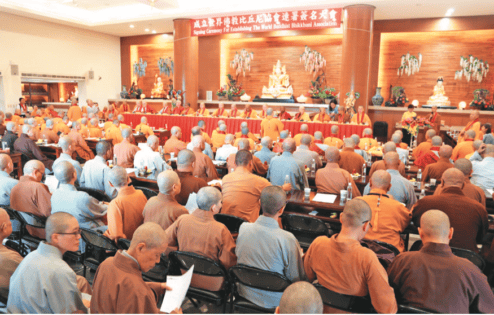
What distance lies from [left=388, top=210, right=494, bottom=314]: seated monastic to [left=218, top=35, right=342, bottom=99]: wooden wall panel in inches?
508

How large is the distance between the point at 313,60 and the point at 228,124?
200 inches

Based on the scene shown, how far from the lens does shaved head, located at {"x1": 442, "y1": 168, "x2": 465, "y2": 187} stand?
3.32 metres

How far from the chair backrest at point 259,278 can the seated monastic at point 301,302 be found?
0.90 m

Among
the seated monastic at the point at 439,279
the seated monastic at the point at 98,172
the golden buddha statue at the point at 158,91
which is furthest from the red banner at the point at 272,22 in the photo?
the seated monastic at the point at 439,279

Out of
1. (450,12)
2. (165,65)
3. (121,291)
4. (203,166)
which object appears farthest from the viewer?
(165,65)

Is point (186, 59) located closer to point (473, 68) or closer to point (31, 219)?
point (473, 68)

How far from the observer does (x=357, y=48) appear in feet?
37.4

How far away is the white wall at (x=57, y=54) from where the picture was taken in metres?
13.4

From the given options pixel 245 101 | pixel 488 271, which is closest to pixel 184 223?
pixel 488 271

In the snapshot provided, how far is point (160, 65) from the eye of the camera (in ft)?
56.8

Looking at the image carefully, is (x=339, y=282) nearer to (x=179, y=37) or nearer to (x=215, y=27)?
(x=215, y=27)

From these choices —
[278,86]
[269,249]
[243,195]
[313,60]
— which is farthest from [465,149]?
[278,86]

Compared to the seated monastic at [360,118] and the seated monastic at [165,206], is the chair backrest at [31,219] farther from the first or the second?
the seated monastic at [360,118]

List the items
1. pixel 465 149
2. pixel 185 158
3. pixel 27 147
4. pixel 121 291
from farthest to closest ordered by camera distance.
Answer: pixel 27 147, pixel 465 149, pixel 185 158, pixel 121 291
